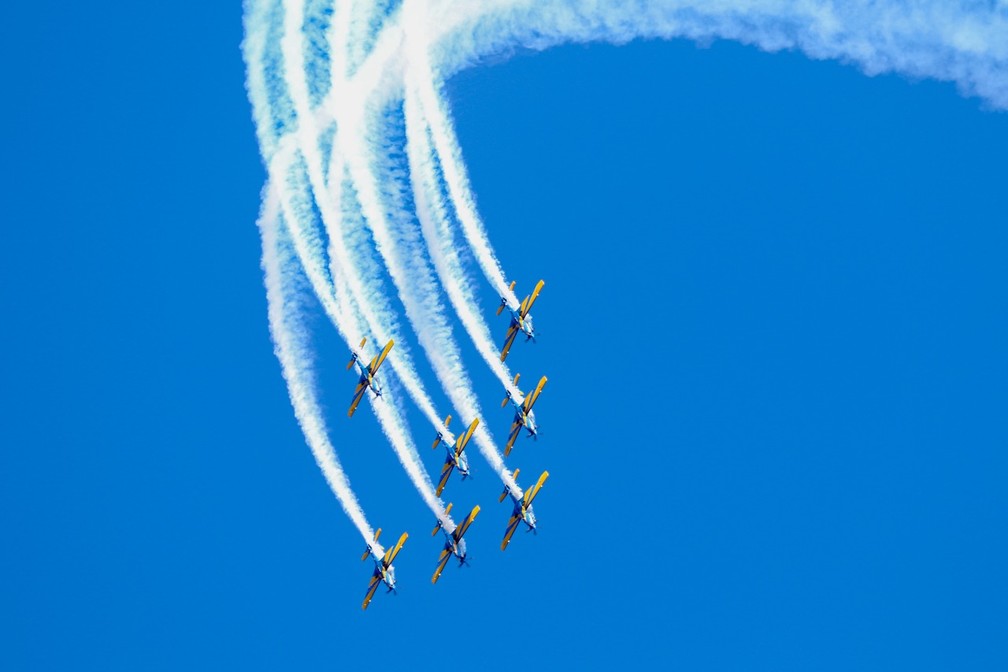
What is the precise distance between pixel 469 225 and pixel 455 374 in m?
3.60

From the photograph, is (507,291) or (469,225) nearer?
(469,225)

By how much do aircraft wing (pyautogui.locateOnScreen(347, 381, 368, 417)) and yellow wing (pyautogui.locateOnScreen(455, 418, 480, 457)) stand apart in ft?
8.92

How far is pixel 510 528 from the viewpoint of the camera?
40.1 metres

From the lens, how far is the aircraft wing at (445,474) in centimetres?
3866

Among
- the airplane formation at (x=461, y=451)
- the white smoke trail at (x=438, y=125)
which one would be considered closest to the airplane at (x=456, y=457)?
the airplane formation at (x=461, y=451)

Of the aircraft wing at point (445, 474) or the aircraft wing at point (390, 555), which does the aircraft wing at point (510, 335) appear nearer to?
the aircraft wing at point (445, 474)

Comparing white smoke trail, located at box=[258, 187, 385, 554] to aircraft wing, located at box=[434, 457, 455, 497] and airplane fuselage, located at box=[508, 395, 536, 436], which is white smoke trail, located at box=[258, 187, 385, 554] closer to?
aircraft wing, located at box=[434, 457, 455, 497]

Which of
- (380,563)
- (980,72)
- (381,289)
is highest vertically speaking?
(980,72)

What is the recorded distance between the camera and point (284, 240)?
1422 inches

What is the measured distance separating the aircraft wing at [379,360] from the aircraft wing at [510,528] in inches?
211

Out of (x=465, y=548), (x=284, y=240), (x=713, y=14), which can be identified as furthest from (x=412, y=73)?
(x=465, y=548)

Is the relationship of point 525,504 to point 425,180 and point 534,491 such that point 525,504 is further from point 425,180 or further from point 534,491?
point 425,180

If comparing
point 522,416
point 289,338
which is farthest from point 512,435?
point 289,338

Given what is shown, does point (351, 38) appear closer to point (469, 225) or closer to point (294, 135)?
point (294, 135)
